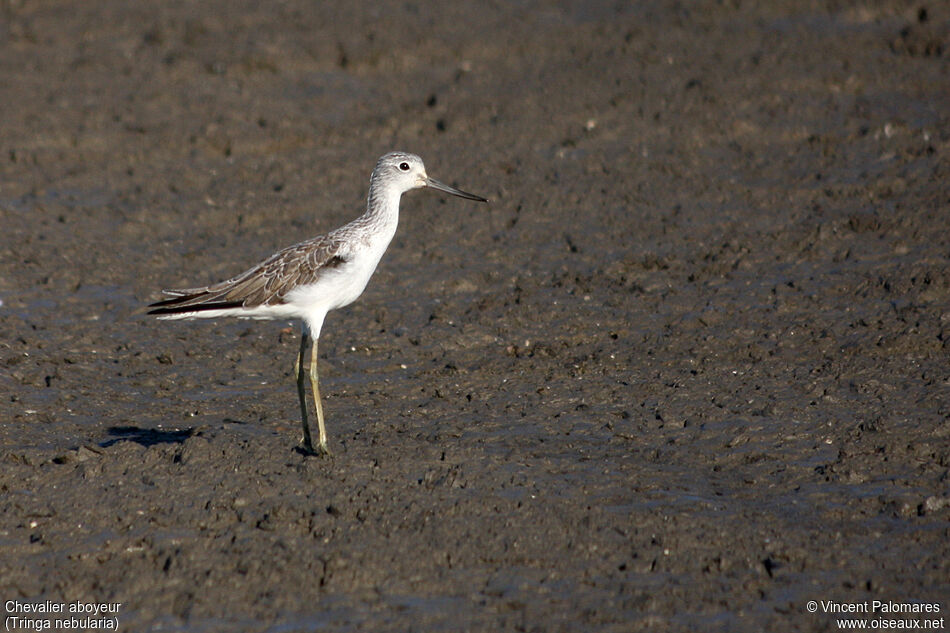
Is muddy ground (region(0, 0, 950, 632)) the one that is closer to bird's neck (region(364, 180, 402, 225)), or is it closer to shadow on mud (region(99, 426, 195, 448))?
shadow on mud (region(99, 426, 195, 448))

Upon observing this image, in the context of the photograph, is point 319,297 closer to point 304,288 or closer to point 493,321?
point 304,288

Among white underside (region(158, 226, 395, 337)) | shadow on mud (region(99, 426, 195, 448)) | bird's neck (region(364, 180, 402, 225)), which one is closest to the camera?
white underside (region(158, 226, 395, 337))

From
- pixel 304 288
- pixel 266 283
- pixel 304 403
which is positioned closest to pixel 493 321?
pixel 304 403

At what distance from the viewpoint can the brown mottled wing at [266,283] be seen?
8.04 meters

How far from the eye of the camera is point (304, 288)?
8164mm

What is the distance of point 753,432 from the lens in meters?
8.34

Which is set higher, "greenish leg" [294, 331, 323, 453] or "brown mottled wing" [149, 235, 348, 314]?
"brown mottled wing" [149, 235, 348, 314]

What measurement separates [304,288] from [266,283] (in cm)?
25

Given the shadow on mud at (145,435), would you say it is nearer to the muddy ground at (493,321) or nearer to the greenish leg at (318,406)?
the muddy ground at (493,321)

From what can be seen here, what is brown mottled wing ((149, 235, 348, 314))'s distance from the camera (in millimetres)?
8039

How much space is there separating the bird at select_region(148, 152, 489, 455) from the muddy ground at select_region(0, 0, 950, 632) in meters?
0.80

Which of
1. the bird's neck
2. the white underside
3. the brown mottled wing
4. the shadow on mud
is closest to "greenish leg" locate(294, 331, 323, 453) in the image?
the white underside

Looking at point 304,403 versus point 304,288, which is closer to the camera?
point 304,288

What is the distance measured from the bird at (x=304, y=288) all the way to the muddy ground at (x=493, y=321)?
31.3 inches
